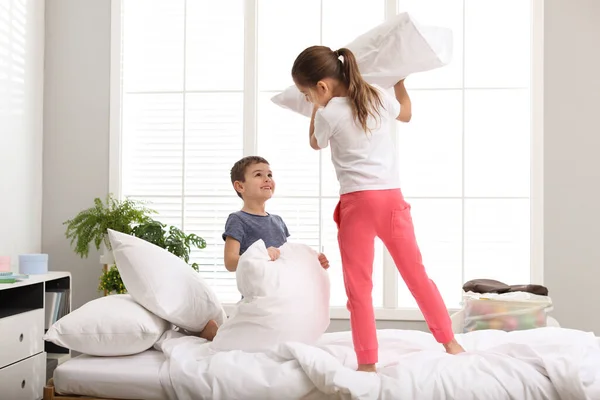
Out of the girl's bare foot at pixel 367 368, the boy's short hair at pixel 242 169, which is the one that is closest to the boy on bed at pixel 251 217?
the boy's short hair at pixel 242 169

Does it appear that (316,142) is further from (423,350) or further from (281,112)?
(281,112)

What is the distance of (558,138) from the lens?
3.88m

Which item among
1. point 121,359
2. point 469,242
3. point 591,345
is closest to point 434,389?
point 591,345

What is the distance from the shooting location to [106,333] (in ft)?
6.81

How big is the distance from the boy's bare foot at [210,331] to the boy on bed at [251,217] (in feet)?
0.84

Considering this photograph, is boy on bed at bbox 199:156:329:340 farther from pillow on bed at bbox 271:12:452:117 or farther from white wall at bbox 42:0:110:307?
white wall at bbox 42:0:110:307

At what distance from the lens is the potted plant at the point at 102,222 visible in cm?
373

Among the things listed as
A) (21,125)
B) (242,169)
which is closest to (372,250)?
(242,169)

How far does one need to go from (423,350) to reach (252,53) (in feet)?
8.04

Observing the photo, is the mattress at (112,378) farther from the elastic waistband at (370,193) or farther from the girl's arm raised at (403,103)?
the girl's arm raised at (403,103)

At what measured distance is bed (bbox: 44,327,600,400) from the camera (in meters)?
1.75

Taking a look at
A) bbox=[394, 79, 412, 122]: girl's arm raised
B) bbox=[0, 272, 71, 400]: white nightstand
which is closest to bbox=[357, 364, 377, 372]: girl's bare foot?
bbox=[394, 79, 412, 122]: girl's arm raised

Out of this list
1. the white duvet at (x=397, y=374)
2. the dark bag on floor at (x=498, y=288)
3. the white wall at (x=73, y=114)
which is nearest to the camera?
the white duvet at (x=397, y=374)

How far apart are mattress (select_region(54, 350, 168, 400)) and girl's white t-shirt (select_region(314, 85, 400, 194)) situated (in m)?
0.83
